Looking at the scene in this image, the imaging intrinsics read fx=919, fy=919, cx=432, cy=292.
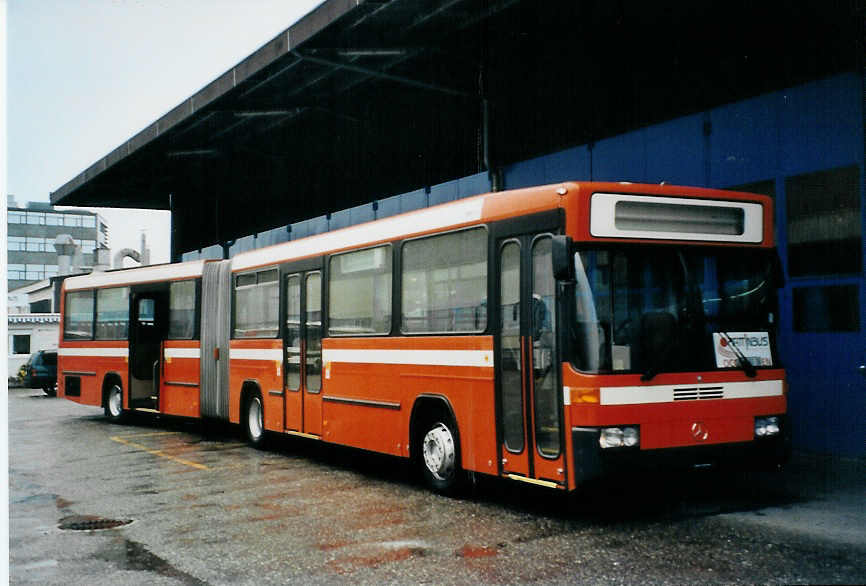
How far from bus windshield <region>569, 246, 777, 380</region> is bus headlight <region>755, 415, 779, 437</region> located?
0.45 metres

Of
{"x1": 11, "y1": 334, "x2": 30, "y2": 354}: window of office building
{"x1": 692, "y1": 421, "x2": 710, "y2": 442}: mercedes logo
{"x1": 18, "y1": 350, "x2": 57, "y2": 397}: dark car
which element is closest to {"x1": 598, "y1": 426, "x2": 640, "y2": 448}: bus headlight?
{"x1": 692, "y1": 421, "x2": 710, "y2": 442}: mercedes logo

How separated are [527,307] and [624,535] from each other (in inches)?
83.7

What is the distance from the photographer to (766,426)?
316 inches

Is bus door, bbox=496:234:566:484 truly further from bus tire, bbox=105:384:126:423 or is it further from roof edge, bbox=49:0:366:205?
bus tire, bbox=105:384:126:423

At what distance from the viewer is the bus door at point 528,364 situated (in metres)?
7.80

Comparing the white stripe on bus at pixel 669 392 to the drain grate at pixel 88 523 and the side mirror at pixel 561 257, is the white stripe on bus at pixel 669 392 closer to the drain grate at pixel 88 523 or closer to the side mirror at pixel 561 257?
the side mirror at pixel 561 257

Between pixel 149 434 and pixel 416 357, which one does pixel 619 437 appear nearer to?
pixel 416 357

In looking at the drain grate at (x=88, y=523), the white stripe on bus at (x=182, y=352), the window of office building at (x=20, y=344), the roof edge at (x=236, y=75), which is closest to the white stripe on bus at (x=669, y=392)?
the drain grate at (x=88, y=523)

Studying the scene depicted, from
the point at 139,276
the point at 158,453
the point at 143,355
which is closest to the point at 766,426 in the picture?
the point at 158,453

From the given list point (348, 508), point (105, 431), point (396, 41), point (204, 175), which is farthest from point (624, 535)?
point (204, 175)

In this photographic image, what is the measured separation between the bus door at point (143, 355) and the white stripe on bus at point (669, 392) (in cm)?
1251

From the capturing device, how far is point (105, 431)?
683 inches

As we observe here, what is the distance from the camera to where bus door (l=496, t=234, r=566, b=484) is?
7.80m

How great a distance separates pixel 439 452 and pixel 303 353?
381 centimetres
